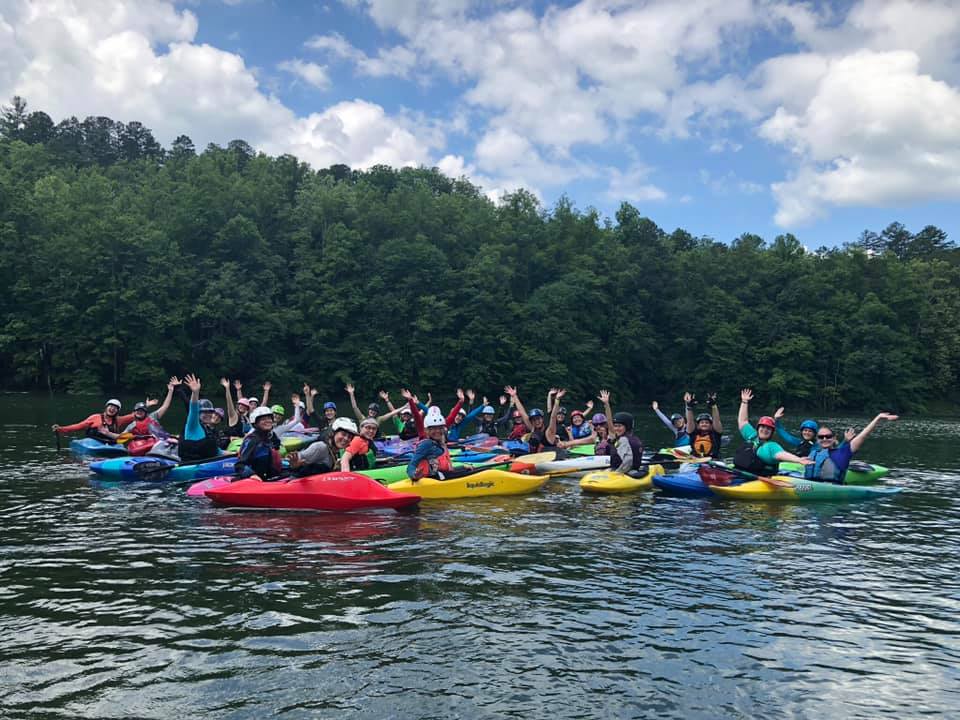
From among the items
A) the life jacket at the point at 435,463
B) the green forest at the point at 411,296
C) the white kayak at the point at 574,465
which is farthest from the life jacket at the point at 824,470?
the green forest at the point at 411,296

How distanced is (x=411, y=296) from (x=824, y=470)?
38.0 meters

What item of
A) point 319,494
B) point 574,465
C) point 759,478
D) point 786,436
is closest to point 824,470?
point 759,478

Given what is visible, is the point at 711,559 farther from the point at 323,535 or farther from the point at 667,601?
the point at 323,535

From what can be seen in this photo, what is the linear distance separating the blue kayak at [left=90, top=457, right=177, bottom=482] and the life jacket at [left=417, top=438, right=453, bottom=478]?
4614mm

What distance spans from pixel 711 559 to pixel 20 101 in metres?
81.7

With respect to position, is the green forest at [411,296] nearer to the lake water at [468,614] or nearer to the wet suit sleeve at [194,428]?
the wet suit sleeve at [194,428]

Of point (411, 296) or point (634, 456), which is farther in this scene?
point (411, 296)

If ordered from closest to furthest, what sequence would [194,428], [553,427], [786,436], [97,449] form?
[194,428], [786,436], [97,449], [553,427]

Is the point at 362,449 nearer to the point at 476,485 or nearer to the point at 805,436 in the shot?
the point at 476,485

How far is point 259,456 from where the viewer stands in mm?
10977

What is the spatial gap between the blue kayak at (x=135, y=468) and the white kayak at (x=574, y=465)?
695cm

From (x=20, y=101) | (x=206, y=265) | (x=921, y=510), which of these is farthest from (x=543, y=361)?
(x=20, y=101)

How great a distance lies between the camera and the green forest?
1594 inches

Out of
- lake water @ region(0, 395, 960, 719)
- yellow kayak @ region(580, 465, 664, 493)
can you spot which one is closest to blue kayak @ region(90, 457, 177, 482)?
lake water @ region(0, 395, 960, 719)
